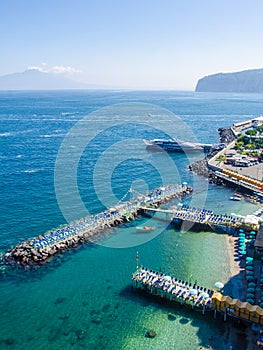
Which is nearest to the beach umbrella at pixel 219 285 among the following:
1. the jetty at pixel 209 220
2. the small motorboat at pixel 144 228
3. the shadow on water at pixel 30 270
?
the jetty at pixel 209 220

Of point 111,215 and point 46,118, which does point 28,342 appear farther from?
point 46,118

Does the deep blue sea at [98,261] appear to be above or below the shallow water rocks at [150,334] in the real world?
above

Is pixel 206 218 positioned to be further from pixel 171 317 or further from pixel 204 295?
pixel 171 317

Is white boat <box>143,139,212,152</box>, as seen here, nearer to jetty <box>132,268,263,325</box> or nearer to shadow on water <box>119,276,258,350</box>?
jetty <box>132,268,263,325</box>

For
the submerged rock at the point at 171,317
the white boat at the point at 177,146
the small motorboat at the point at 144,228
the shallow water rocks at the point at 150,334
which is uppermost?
the white boat at the point at 177,146

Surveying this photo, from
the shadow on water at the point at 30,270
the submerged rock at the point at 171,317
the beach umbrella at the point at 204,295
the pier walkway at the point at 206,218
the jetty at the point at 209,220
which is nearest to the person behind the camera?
the submerged rock at the point at 171,317

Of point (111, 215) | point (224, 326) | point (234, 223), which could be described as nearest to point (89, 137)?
point (111, 215)

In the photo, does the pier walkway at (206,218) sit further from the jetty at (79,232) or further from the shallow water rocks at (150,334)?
the shallow water rocks at (150,334)
